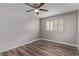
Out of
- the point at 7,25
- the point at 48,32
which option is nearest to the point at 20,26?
the point at 7,25

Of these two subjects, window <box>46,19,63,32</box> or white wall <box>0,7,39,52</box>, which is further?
window <box>46,19,63,32</box>

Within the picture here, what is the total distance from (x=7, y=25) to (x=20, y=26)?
0.67 meters

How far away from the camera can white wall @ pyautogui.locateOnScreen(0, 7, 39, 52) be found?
240 cm

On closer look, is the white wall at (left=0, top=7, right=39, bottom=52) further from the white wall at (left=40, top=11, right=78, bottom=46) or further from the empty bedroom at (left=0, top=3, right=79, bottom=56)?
the white wall at (left=40, top=11, right=78, bottom=46)

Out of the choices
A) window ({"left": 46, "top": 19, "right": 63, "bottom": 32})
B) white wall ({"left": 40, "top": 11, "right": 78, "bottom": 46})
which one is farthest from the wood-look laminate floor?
window ({"left": 46, "top": 19, "right": 63, "bottom": 32})

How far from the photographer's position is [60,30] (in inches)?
153

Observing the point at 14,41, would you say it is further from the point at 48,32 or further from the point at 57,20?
the point at 57,20

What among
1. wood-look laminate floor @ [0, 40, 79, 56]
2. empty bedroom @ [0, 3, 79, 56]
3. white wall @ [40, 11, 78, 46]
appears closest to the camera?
wood-look laminate floor @ [0, 40, 79, 56]

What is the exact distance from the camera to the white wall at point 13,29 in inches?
94.4

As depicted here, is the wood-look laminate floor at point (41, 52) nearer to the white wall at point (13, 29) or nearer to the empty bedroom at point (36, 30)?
the empty bedroom at point (36, 30)

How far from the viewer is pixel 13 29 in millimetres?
2783

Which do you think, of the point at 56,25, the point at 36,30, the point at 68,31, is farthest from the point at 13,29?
the point at 68,31

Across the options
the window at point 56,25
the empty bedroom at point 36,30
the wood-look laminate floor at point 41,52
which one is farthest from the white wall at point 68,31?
the wood-look laminate floor at point 41,52

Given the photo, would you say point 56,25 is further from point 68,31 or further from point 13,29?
point 13,29
